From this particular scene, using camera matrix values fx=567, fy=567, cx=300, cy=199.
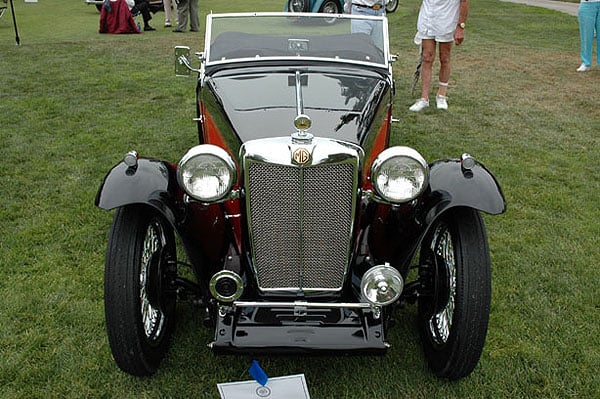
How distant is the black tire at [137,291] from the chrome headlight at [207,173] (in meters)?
0.34

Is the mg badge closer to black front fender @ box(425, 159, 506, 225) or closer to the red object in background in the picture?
black front fender @ box(425, 159, 506, 225)

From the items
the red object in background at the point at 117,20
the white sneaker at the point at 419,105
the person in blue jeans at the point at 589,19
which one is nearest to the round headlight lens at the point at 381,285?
the white sneaker at the point at 419,105

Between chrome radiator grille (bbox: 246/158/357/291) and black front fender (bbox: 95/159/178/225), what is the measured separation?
37 cm

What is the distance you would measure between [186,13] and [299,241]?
11.2 meters

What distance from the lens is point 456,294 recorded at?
2314 millimetres

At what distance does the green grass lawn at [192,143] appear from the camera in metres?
2.54

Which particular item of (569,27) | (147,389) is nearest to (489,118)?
(147,389)

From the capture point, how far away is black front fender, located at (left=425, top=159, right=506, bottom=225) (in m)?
2.31

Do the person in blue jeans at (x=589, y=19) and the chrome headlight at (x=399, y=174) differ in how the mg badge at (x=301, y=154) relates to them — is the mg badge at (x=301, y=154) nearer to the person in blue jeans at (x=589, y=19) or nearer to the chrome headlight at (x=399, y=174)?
the chrome headlight at (x=399, y=174)

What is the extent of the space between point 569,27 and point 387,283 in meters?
13.5

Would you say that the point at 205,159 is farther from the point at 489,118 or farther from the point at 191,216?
the point at 489,118

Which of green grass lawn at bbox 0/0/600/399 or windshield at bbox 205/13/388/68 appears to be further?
windshield at bbox 205/13/388/68

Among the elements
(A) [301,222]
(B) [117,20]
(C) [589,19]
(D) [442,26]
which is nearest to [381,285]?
(A) [301,222]

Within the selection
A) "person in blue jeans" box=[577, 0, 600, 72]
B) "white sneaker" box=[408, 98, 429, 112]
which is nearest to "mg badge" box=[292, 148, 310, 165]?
"white sneaker" box=[408, 98, 429, 112]
